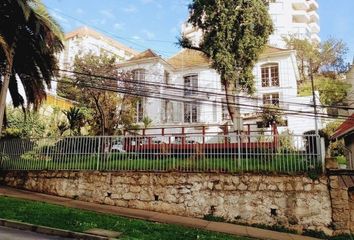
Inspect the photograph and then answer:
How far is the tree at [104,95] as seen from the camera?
27989 millimetres

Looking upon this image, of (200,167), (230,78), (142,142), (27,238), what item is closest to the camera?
(27,238)

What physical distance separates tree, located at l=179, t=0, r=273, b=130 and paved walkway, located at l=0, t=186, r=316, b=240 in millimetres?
8969

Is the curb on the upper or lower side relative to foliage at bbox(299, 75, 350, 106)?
lower

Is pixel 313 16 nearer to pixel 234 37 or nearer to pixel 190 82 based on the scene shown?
pixel 190 82

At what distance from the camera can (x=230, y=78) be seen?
21.6m

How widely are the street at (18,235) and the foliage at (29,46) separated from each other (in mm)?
8106

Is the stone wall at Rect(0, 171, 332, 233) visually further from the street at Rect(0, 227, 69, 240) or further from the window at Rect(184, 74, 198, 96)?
the window at Rect(184, 74, 198, 96)

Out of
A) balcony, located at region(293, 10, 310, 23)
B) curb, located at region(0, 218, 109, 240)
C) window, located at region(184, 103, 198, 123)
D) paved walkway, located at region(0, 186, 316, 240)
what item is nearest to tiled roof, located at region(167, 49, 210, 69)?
window, located at region(184, 103, 198, 123)

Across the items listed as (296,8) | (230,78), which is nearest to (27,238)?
(230,78)

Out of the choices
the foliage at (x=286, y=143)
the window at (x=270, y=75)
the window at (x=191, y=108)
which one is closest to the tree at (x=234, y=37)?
the foliage at (x=286, y=143)

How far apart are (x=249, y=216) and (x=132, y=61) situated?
26892mm

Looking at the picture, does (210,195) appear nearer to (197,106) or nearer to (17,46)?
(17,46)

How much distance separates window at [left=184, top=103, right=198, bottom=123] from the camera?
36.7m

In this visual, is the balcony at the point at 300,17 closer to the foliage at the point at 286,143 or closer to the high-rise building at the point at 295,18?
the high-rise building at the point at 295,18
